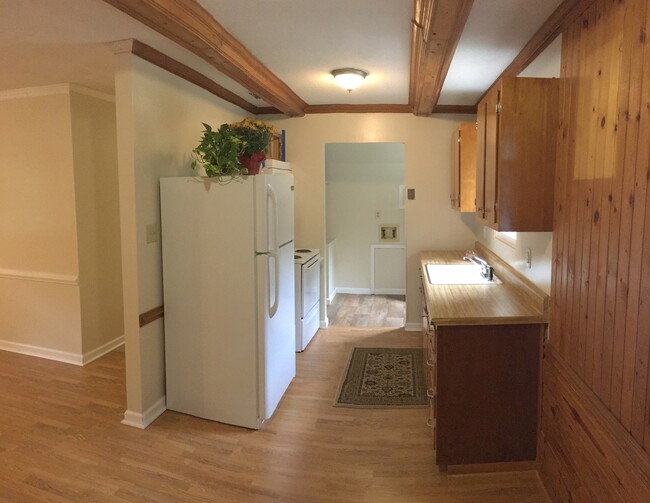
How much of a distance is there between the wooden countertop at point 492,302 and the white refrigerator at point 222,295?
103cm

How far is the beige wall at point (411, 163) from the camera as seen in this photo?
4.56 meters

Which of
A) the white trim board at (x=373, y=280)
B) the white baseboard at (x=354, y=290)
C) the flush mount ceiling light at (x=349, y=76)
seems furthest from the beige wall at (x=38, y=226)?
the white trim board at (x=373, y=280)

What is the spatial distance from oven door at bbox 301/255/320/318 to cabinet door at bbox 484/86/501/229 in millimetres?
1972

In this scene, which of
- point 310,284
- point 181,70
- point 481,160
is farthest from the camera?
point 310,284

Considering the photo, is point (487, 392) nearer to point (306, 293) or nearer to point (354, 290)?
point (306, 293)

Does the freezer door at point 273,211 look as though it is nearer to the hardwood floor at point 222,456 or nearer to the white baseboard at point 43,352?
the hardwood floor at point 222,456

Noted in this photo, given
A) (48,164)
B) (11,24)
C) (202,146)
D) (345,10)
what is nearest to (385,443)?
(202,146)

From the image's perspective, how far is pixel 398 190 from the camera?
646 centimetres

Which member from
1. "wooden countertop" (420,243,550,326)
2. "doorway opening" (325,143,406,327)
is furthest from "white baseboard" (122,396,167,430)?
"doorway opening" (325,143,406,327)

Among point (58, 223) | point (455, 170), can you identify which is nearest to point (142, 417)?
point (58, 223)

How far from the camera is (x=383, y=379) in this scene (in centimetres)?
357

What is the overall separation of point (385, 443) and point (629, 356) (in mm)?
1566

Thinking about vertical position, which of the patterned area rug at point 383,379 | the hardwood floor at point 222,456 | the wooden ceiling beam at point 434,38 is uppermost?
the wooden ceiling beam at point 434,38

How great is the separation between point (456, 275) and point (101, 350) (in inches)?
122
